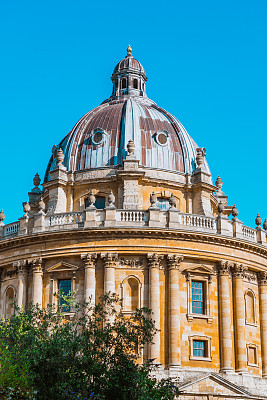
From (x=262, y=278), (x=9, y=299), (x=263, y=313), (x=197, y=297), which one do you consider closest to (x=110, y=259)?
(x=197, y=297)

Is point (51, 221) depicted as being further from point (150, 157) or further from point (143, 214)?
point (150, 157)

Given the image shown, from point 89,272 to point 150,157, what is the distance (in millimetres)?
11098

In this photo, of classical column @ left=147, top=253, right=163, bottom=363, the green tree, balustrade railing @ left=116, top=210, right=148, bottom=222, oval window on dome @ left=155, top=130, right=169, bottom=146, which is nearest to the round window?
oval window on dome @ left=155, top=130, right=169, bottom=146

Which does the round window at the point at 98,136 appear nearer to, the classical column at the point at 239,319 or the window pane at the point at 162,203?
the window pane at the point at 162,203

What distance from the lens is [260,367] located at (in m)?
41.4

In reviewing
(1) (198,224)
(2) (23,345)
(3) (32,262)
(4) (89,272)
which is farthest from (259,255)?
(2) (23,345)

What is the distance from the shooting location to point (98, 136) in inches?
1892

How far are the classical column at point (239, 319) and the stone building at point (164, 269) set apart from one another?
6cm

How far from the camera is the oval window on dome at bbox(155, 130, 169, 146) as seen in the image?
47906mm

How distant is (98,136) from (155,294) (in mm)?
14057

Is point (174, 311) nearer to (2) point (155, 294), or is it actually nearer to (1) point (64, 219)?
(2) point (155, 294)

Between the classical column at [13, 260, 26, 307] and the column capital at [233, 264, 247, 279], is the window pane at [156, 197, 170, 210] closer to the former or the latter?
the column capital at [233, 264, 247, 279]

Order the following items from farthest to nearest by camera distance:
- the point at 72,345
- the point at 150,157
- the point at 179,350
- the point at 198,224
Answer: the point at 150,157, the point at 198,224, the point at 179,350, the point at 72,345

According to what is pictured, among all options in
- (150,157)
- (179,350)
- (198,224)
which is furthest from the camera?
(150,157)
